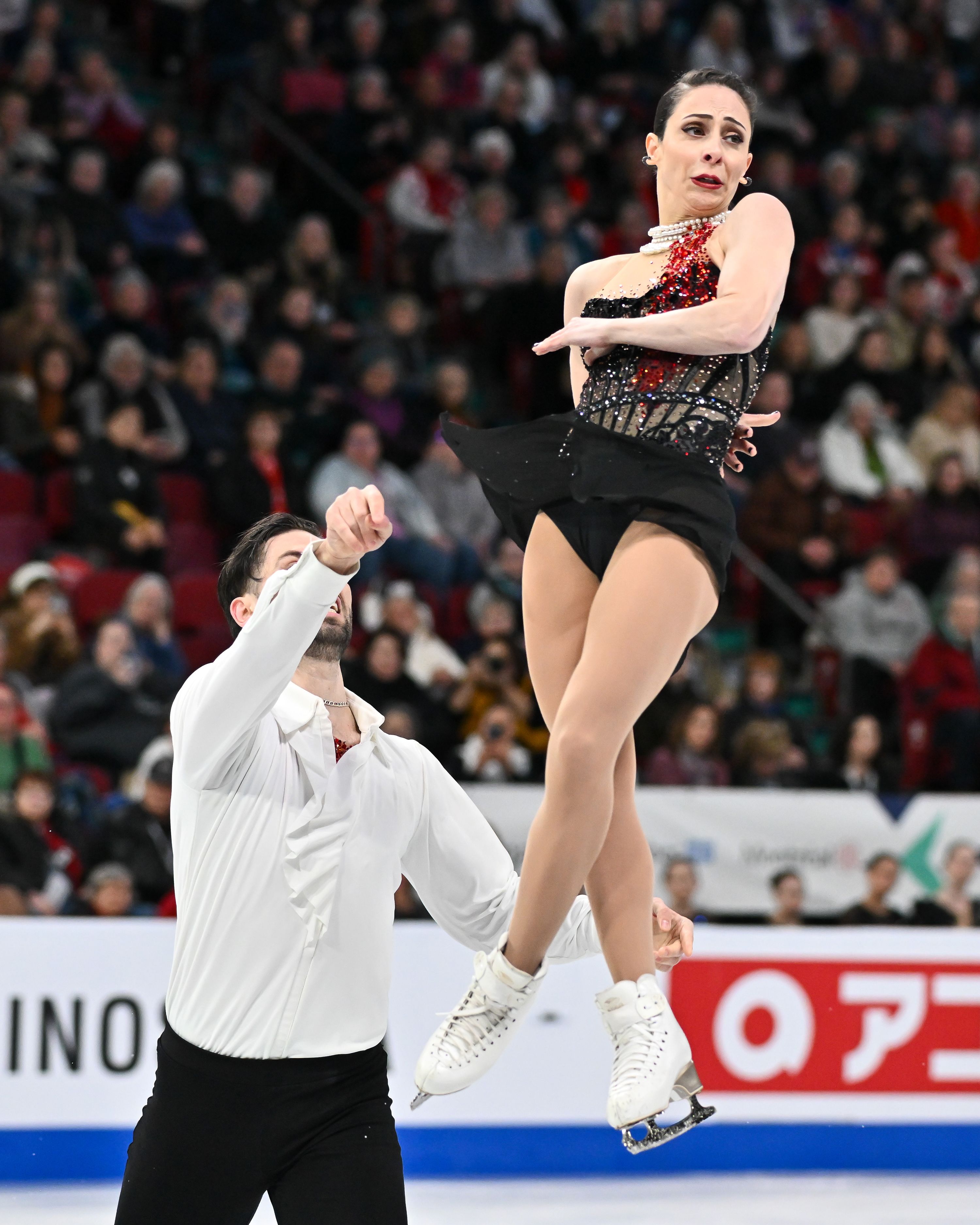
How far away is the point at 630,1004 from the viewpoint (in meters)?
2.81

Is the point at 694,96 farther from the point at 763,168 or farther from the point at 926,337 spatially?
the point at 763,168

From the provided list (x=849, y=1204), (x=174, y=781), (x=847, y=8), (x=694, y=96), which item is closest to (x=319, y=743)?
(x=174, y=781)

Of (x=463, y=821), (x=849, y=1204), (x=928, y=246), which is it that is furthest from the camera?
(x=928, y=246)

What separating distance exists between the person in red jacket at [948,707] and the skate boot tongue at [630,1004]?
5783 millimetres

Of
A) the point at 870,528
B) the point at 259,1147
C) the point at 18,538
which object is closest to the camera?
the point at 259,1147

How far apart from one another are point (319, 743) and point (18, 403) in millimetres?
5304

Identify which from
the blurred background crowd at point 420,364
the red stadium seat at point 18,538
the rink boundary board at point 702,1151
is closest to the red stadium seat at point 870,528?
the blurred background crowd at point 420,364

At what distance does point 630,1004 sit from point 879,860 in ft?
15.3

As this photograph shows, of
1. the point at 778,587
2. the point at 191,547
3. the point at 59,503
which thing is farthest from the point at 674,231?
the point at 778,587

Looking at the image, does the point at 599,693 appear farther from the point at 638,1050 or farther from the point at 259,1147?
the point at 259,1147

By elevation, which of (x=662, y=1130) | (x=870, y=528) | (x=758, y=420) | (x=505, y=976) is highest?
(x=758, y=420)

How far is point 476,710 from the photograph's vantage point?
24.8 ft

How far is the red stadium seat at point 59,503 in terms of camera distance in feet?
25.8

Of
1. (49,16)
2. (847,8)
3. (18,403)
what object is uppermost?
(847,8)
